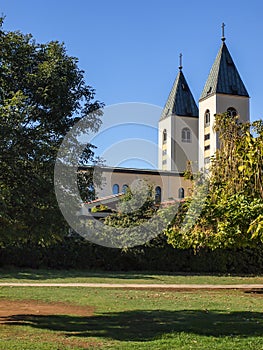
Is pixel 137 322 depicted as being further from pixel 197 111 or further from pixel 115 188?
pixel 197 111

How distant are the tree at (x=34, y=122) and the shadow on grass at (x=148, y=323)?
6.46 ft

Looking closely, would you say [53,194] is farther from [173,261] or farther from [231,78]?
[231,78]

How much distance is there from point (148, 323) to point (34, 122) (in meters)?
4.98

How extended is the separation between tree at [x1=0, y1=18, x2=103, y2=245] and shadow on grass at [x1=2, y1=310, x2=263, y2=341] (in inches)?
77.6

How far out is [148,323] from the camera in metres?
12.3

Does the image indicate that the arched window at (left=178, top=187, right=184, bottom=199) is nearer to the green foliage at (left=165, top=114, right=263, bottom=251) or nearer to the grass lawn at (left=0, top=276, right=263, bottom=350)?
the green foliage at (left=165, top=114, right=263, bottom=251)

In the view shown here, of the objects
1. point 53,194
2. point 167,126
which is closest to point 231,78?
point 167,126

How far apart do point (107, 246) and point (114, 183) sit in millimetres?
31659

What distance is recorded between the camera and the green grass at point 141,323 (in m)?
9.98

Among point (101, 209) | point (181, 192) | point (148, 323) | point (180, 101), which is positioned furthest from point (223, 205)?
point (180, 101)

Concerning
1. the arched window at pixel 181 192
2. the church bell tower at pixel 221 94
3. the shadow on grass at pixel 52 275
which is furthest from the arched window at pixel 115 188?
the shadow on grass at pixel 52 275

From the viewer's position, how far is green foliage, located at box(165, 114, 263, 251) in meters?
12.5

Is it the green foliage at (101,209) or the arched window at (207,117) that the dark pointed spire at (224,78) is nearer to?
the arched window at (207,117)

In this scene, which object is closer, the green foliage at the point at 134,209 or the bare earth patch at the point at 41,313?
the bare earth patch at the point at 41,313
